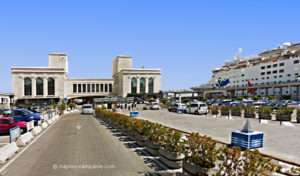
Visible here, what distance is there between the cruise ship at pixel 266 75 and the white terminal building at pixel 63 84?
108 ft

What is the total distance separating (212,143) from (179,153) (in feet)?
6.04

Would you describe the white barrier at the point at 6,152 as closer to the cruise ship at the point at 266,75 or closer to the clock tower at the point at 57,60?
the cruise ship at the point at 266,75

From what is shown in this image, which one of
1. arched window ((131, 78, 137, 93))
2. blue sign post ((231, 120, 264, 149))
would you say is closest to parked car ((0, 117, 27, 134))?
blue sign post ((231, 120, 264, 149))

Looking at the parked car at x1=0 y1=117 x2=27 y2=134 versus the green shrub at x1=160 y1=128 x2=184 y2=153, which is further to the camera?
the parked car at x1=0 y1=117 x2=27 y2=134

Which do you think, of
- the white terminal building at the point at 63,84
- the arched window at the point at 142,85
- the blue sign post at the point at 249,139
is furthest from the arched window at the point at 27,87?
the blue sign post at the point at 249,139

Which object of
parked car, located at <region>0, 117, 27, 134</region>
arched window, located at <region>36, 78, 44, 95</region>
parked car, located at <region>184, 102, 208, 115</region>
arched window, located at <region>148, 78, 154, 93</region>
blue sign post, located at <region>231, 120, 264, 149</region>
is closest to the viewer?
blue sign post, located at <region>231, 120, 264, 149</region>

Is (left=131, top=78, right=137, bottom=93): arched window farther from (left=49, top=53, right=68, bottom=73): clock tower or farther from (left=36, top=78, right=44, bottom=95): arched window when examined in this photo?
(left=49, top=53, right=68, bottom=73): clock tower

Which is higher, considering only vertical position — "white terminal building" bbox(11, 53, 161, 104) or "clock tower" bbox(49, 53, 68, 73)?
"clock tower" bbox(49, 53, 68, 73)

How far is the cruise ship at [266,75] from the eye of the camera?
212ft

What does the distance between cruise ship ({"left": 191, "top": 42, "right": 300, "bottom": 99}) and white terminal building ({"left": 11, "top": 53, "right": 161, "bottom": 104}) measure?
108 feet

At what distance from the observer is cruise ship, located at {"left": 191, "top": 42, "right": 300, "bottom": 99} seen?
64.6 metres

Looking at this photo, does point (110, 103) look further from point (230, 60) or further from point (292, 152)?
point (230, 60)

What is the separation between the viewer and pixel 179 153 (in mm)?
7273

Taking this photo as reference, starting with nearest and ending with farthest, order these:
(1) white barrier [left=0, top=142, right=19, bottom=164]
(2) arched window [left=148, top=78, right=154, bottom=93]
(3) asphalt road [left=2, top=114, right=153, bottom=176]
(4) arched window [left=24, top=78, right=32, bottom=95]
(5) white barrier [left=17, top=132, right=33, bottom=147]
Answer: (3) asphalt road [left=2, top=114, right=153, bottom=176]
(1) white barrier [left=0, top=142, right=19, bottom=164]
(5) white barrier [left=17, top=132, right=33, bottom=147]
(4) arched window [left=24, top=78, right=32, bottom=95]
(2) arched window [left=148, top=78, right=154, bottom=93]
